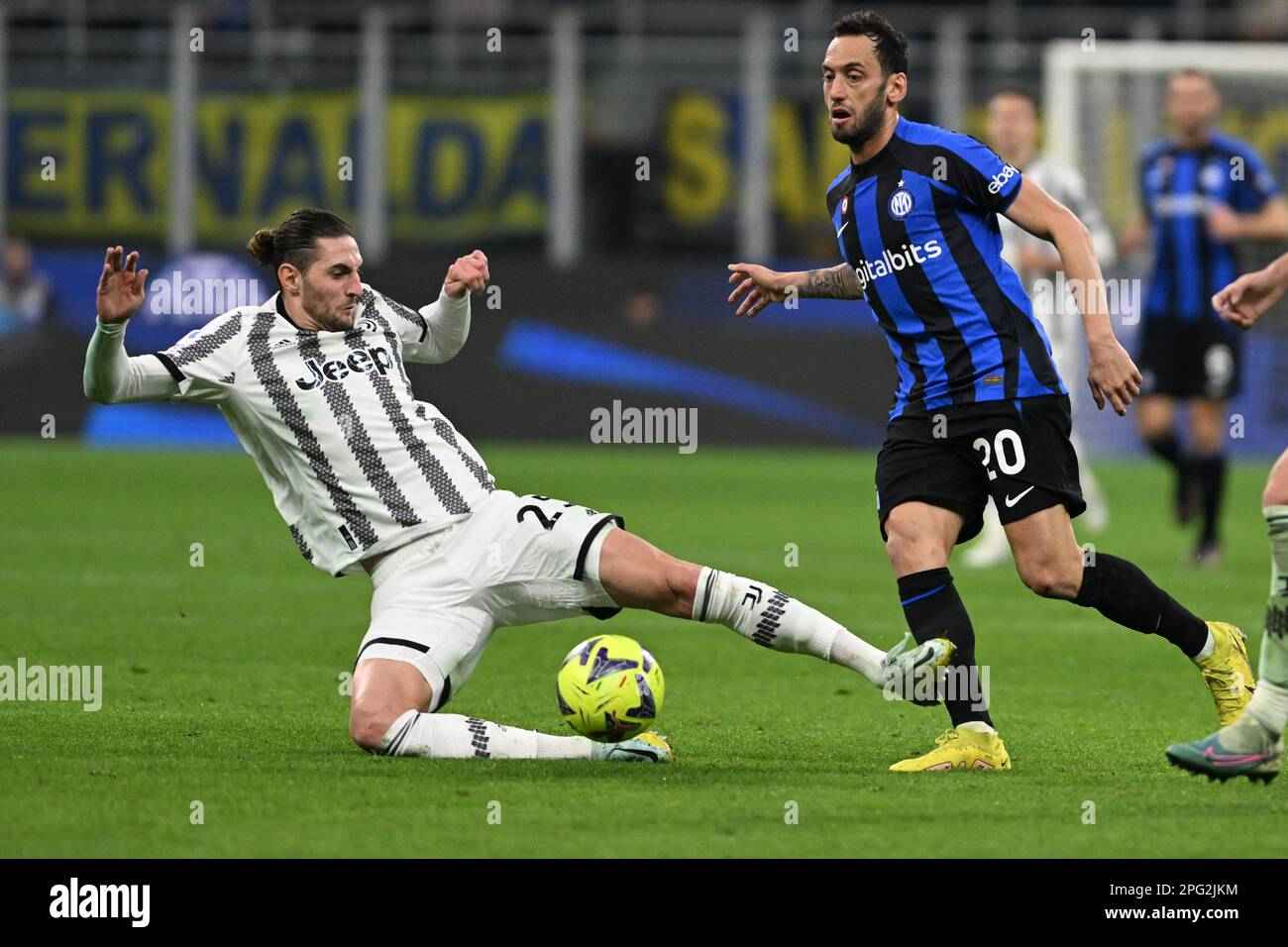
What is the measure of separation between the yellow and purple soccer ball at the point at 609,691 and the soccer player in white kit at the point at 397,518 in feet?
0.30

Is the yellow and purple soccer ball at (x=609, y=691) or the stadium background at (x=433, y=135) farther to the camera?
the stadium background at (x=433, y=135)

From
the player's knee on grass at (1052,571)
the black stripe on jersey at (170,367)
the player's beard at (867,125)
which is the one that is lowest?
the player's knee on grass at (1052,571)

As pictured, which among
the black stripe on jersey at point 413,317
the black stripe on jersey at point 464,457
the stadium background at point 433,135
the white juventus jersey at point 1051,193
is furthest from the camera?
the stadium background at point 433,135

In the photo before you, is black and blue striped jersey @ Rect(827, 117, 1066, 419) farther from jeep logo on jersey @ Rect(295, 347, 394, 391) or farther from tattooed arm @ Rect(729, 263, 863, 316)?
jeep logo on jersey @ Rect(295, 347, 394, 391)

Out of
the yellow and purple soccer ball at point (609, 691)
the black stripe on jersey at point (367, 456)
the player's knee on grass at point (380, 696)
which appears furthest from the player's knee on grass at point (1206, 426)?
the player's knee on grass at point (380, 696)

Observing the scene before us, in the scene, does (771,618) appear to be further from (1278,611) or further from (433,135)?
(433,135)

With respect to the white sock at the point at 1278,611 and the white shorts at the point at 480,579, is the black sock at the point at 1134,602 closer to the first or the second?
the white sock at the point at 1278,611

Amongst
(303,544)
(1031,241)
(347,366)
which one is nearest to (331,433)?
(347,366)

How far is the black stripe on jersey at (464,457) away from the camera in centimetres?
686

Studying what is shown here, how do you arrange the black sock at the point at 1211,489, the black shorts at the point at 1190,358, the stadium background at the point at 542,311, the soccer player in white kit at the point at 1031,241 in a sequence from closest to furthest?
the stadium background at the point at 542,311 < the soccer player in white kit at the point at 1031,241 < the black sock at the point at 1211,489 < the black shorts at the point at 1190,358

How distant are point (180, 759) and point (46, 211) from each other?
58.0 feet

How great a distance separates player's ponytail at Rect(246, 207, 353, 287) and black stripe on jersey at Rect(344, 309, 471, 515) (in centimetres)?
31

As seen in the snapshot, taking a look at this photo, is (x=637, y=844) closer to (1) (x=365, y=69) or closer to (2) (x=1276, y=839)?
(2) (x=1276, y=839)

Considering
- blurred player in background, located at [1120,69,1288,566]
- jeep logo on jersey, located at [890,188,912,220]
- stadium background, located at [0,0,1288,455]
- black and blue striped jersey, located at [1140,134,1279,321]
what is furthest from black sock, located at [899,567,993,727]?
stadium background, located at [0,0,1288,455]
